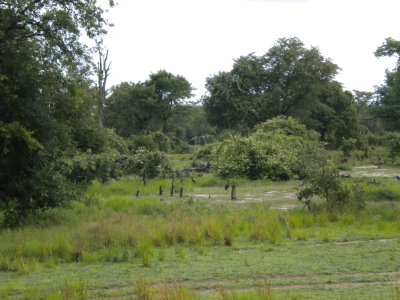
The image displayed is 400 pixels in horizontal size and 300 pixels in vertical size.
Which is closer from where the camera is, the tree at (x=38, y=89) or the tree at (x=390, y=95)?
the tree at (x=38, y=89)

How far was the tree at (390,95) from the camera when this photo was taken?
39831mm

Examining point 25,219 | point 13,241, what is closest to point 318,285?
point 13,241

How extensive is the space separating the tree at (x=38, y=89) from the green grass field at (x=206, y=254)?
1184mm

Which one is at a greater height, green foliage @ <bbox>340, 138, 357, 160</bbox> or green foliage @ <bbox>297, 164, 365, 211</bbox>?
green foliage @ <bbox>340, 138, 357, 160</bbox>

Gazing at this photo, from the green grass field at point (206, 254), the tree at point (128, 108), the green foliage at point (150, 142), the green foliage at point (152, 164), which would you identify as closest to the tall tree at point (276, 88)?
the green foliage at point (150, 142)

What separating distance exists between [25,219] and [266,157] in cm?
1837

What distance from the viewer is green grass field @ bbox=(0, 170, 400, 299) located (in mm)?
8453

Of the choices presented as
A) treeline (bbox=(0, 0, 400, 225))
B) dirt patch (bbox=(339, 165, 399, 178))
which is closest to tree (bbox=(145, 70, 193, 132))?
treeline (bbox=(0, 0, 400, 225))

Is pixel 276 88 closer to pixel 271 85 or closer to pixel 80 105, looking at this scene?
pixel 271 85

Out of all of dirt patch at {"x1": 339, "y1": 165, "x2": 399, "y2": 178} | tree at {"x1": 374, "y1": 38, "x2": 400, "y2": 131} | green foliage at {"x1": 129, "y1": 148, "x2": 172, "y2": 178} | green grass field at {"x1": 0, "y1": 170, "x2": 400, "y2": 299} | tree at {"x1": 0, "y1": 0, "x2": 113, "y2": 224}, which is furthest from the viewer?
tree at {"x1": 374, "y1": 38, "x2": 400, "y2": 131}

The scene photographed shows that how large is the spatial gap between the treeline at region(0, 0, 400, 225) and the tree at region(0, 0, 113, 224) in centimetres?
3

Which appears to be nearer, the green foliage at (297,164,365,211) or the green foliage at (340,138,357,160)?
the green foliage at (297,164,365,211)

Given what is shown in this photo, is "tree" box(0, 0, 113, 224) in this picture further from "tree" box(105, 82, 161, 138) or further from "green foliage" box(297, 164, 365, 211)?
"tree" box(105, 82, 161, 138)

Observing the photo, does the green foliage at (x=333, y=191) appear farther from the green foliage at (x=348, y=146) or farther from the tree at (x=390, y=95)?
the green foliage at (x=348, y=146)
